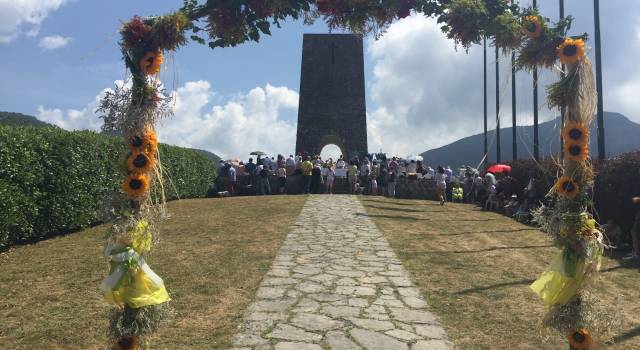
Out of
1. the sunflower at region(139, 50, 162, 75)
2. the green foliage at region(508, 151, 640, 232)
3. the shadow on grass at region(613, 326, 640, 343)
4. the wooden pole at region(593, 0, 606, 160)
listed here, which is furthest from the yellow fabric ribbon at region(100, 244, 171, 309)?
the wooden pole at region(593, 0, 606, 160)

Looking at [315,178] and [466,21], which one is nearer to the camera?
[466,21]

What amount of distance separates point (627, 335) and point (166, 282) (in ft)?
17.8

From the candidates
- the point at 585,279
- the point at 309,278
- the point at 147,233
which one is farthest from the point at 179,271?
the point at 585,279

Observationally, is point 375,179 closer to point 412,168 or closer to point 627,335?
point 412,168

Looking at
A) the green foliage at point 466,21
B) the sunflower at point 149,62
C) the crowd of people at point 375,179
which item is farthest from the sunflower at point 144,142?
the crowd of people at point 375,179

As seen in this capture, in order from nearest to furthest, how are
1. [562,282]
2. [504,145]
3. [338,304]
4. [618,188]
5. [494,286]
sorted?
[562,282]
[338,304]
[494,286]
[618,188]
[504,145]

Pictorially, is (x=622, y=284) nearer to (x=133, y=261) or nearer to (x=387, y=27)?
(x=387, y=27)

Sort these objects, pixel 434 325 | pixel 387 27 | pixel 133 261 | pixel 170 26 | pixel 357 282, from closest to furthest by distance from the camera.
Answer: pixel 133 261 → pixel 170 26 → pixel 387 27 → pixel 434 325 → pixel 357 282

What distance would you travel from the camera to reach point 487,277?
7277 millimetres

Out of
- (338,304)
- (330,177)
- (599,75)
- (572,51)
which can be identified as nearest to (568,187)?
(572,51)

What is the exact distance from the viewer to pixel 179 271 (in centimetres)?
708

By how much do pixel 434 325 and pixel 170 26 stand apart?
3859 millimetres

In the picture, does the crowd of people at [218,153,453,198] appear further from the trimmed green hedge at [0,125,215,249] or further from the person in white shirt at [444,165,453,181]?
the trimmed green hedge at [0,125,215,249]

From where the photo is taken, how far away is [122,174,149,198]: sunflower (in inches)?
147
